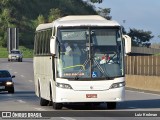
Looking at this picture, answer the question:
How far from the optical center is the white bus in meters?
25.9

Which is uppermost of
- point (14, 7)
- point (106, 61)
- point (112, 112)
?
point (14, 7)

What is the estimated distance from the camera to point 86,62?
26.3 m

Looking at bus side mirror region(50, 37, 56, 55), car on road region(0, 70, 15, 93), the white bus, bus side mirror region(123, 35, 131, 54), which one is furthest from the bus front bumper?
car on road region(0, 70, 15, 93)

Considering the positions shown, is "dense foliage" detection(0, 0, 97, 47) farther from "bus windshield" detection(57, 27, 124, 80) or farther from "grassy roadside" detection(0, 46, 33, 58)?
"bus windshield" detection(57, 27, 124, 80)

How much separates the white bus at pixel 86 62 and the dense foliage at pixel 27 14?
126429 mm

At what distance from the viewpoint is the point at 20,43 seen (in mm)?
159375

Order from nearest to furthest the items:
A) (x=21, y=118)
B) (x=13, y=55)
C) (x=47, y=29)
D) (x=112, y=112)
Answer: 1. (x=21, y=118)
2. (x=112, y=112)
3. (x=47, y=29)
4. (x=13, y=55)

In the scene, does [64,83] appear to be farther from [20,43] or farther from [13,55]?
[20,43]

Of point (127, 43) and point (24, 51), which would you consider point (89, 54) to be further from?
point (24, 51)

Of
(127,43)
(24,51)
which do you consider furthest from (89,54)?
(24,51)

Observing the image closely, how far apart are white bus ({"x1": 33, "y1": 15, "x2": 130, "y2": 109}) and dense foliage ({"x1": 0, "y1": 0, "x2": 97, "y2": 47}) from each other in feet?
415

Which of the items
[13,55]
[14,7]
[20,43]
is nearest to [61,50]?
[13,55]

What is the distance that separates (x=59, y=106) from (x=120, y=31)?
3.48 meters

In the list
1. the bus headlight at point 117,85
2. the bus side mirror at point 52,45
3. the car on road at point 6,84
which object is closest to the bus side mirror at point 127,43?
the bus headlight at point 117,85
